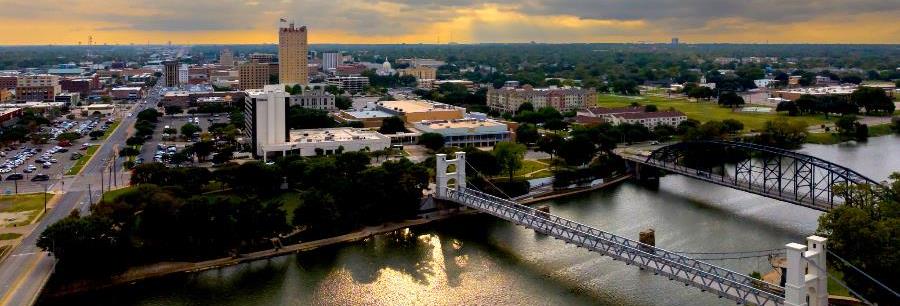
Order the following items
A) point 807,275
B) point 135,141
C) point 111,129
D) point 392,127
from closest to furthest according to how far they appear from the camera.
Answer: point 807,275
point 135,141
point 392,127
point 111,129

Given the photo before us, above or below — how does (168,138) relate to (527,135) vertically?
below

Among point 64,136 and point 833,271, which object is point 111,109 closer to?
point 64,136

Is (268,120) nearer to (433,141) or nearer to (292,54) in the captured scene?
(433,141)

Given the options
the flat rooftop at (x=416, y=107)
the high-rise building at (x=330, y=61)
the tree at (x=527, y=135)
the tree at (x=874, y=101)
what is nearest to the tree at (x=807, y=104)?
the tree at (x=874, y=101)

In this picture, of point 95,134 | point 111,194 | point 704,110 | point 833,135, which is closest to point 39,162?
point 95,134

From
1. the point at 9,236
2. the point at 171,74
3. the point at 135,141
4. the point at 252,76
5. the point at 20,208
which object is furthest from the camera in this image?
the point at 171,74

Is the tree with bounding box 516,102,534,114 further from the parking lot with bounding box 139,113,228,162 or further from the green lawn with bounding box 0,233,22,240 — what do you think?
the green lawn with bounding box 0,233,22,240

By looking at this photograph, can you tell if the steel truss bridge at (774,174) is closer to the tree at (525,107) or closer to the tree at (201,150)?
the tree at (525,107)
